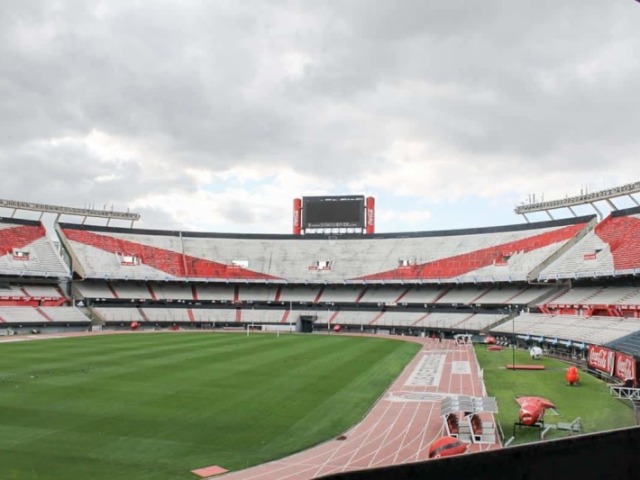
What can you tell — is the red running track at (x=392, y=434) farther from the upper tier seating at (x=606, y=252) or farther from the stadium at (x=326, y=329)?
the upper tier seating at (x=606, y=252)

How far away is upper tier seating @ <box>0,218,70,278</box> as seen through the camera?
65625mm

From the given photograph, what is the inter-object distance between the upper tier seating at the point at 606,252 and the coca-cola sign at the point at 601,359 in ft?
57.7

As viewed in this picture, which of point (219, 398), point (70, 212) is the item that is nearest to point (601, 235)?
point (219, 398)

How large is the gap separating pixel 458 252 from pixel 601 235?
2119cm

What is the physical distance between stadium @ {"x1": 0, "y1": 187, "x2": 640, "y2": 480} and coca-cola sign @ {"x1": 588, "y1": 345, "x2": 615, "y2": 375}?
0.20 meters

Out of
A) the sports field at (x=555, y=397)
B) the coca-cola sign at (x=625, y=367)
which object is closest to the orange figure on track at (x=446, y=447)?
the sports field at (x=555, y=397)

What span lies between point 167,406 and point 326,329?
170ft

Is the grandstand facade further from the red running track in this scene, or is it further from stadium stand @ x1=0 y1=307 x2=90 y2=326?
the red running track

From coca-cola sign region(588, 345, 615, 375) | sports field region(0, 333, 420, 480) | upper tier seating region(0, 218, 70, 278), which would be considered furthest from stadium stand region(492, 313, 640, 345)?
upper tier seating region(0, 218, 70, 278)

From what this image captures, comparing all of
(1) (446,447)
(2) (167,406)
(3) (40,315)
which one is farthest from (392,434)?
(3) (40,315)

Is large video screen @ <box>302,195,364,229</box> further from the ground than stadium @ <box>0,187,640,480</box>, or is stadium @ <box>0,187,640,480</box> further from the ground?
large video screen @ <box>302,195,364,229</box>

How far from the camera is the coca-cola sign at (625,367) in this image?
82.4 feet

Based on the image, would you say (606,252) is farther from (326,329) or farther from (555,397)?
(326,329)

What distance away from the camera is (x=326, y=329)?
73000 millimetres
